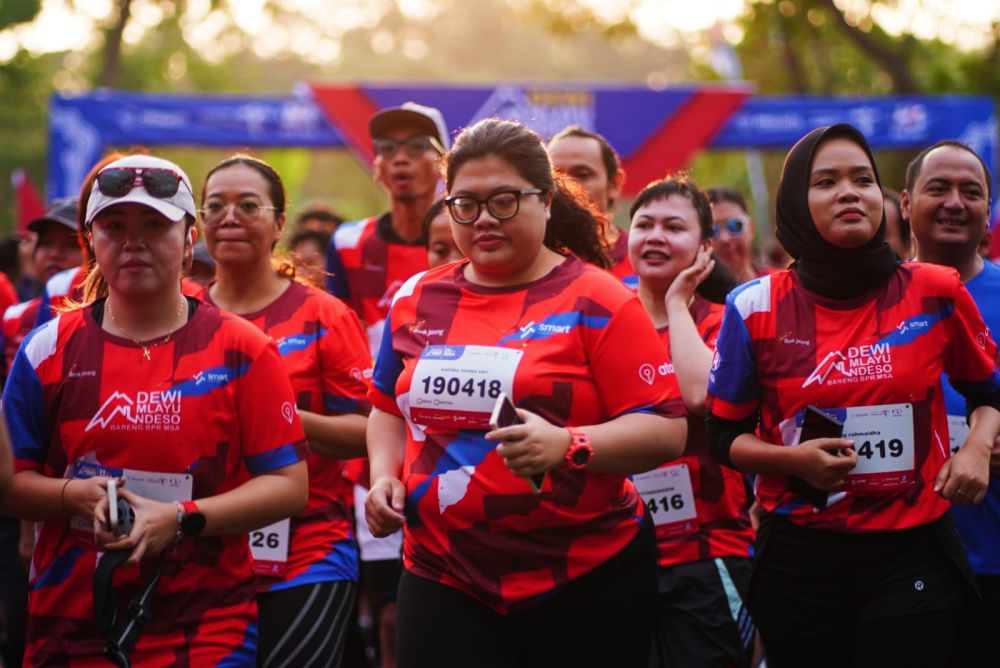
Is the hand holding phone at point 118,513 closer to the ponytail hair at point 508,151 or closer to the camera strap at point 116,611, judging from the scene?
the camera strap at point 116,611

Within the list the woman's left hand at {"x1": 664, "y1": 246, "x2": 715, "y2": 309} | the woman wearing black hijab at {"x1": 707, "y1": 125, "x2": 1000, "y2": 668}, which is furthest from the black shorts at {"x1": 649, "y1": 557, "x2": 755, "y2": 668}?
the woman's left hand at {"x1": 664, "y1": 246, "x2": 715, "y2": 309}

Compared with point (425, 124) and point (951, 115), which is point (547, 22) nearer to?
point (951, 115)

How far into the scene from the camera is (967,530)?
5027mm

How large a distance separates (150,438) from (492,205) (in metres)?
1.21


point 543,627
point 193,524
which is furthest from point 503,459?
point 193,524

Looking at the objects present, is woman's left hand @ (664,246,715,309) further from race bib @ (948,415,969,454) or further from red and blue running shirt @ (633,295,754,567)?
race bib @ (948,415,969,454)

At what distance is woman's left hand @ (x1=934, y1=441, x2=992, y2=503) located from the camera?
13.4 ft

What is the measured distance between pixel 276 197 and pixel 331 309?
58 centimetres

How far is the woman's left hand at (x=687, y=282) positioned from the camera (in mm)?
5266

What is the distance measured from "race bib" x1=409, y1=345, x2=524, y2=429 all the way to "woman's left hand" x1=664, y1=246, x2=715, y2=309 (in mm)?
1563

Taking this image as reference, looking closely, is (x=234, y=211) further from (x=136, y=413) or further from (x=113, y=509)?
(x=113, y=509)

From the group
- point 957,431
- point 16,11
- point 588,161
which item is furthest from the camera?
point 16,11

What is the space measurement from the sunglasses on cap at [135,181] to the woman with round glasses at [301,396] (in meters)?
1.18

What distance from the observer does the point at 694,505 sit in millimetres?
5211
